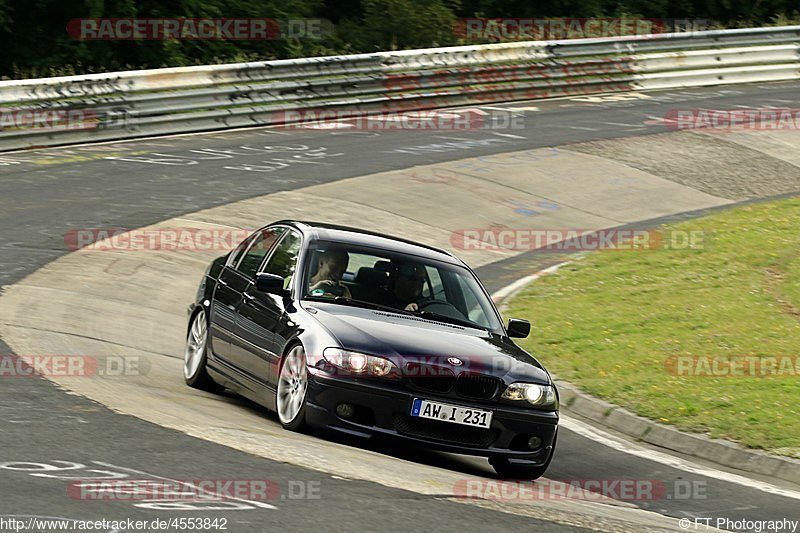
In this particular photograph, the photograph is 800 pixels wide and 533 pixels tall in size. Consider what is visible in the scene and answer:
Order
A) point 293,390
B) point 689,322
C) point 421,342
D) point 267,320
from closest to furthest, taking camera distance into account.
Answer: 1. point 421,342
2. point 293,390
3. point 267,320
4. point 689,322

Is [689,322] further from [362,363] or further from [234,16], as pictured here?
[234,16]

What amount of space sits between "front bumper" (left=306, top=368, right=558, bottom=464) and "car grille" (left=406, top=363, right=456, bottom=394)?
54 mm

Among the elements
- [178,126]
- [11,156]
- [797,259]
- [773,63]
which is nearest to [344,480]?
[797,259]

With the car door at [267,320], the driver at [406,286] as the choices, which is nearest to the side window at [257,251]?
the car door at [267,320]

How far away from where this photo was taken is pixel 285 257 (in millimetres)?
10367

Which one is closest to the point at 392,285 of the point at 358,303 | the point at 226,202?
the point at 358,303

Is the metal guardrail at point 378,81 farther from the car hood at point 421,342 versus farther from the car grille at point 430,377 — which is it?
the car grille at point 430,377

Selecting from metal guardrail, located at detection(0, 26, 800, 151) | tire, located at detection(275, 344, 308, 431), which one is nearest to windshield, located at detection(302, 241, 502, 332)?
tire, located at detection(275, 344, 308, 431)

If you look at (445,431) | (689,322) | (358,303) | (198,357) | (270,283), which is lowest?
(689,322)

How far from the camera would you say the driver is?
32.3 feet

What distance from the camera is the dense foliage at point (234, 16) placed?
96.3 ft

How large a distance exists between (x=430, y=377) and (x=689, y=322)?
249 inches

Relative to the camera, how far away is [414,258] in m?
10.2

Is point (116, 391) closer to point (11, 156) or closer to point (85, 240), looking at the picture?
point (85, 240)
